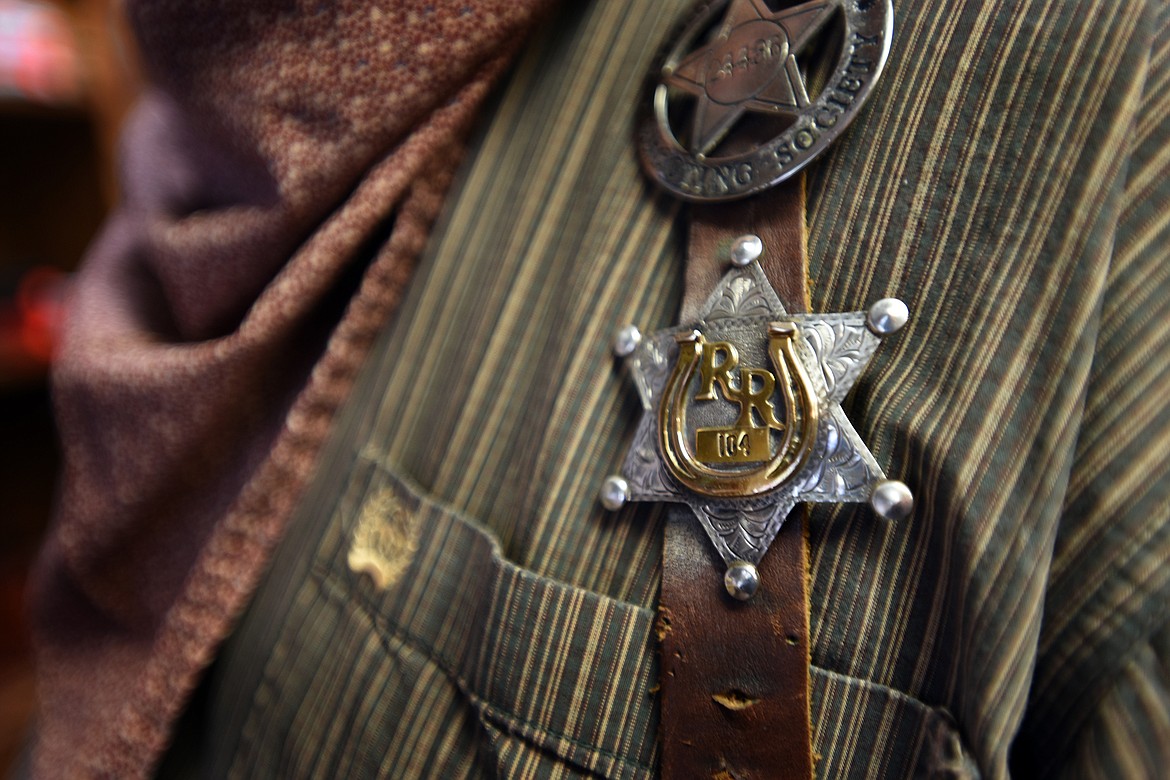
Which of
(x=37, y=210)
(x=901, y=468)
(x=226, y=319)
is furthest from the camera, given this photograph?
(x=37, y=210)

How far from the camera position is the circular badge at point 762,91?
0.99 feet

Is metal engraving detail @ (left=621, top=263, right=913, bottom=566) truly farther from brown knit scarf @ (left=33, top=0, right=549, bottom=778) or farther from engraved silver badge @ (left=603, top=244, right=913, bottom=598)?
brown knit scarf @ (left=33, top=0, right=549, bottom=778)

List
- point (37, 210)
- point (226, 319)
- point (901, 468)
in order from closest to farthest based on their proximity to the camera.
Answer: point (901, 468)
point (226, 319)
point (37, 210)

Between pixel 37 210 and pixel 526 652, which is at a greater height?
pixel 526 652

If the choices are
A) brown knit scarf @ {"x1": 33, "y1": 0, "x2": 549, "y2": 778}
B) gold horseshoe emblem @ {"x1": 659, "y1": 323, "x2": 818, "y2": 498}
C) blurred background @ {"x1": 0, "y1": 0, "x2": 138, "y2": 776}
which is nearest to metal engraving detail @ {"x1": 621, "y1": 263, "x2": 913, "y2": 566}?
gold horseshoe emblem @ {"x1": 659, "y1": 323, "x2": 818, "y2": 498}

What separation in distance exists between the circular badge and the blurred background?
1.24 m

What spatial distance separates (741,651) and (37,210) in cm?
171

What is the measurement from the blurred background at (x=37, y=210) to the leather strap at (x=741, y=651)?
1.33 metres

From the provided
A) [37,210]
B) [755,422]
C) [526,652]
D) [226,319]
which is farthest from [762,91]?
[37,210]

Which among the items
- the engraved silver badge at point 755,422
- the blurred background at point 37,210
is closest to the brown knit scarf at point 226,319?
the engraved silver badge at point 755,422

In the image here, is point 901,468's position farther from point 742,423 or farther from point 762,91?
point 762,91

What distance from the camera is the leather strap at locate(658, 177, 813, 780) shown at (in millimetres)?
275

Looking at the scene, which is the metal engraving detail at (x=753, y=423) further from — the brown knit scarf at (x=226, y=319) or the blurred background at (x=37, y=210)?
the blurred background at (x=37, y=210)

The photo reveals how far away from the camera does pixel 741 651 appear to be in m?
0.28
